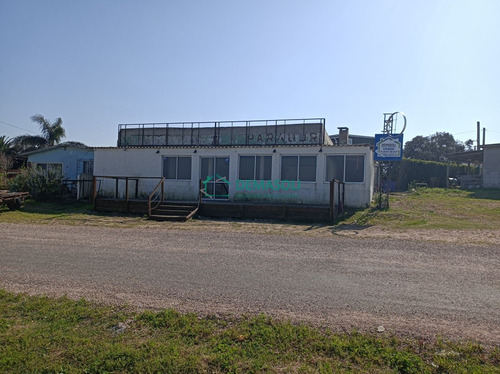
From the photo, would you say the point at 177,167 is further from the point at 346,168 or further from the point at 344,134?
the point at 344,134

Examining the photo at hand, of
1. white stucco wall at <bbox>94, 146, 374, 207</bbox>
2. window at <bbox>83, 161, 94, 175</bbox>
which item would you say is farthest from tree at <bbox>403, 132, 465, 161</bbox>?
window at <bbox>83, 161, 94, 175</bbox>

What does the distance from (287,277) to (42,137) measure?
4014 cm

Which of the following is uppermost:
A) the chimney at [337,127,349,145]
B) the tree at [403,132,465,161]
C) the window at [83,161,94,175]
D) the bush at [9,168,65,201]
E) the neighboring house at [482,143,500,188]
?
the tree at [403,132,465,161]

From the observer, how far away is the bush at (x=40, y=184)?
17.8m

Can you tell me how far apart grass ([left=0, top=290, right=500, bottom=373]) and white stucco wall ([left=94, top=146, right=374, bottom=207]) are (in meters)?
12.4

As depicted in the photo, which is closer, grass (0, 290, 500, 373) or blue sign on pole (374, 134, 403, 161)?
grass (0, 290, 500, 373)

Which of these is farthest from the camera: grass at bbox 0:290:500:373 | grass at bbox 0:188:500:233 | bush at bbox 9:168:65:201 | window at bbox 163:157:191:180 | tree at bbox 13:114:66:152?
tree at bbox 13:114:66:152

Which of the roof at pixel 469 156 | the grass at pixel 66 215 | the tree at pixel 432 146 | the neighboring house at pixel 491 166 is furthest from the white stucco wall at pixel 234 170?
the tree at pixel 432 146

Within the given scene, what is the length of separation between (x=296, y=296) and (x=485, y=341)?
7.23 feet

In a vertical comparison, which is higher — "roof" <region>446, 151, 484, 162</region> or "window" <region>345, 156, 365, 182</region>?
"roof" <region>446, 151, 484, 162</region>

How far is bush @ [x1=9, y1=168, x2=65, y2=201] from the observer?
17.8 m

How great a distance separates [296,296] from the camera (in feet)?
16.4

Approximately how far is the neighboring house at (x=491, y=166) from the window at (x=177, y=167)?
2198cm

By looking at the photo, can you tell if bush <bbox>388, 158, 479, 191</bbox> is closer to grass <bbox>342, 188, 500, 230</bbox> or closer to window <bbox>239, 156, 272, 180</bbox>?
grass <bbox>342, 188, 500, 230</bbox>
